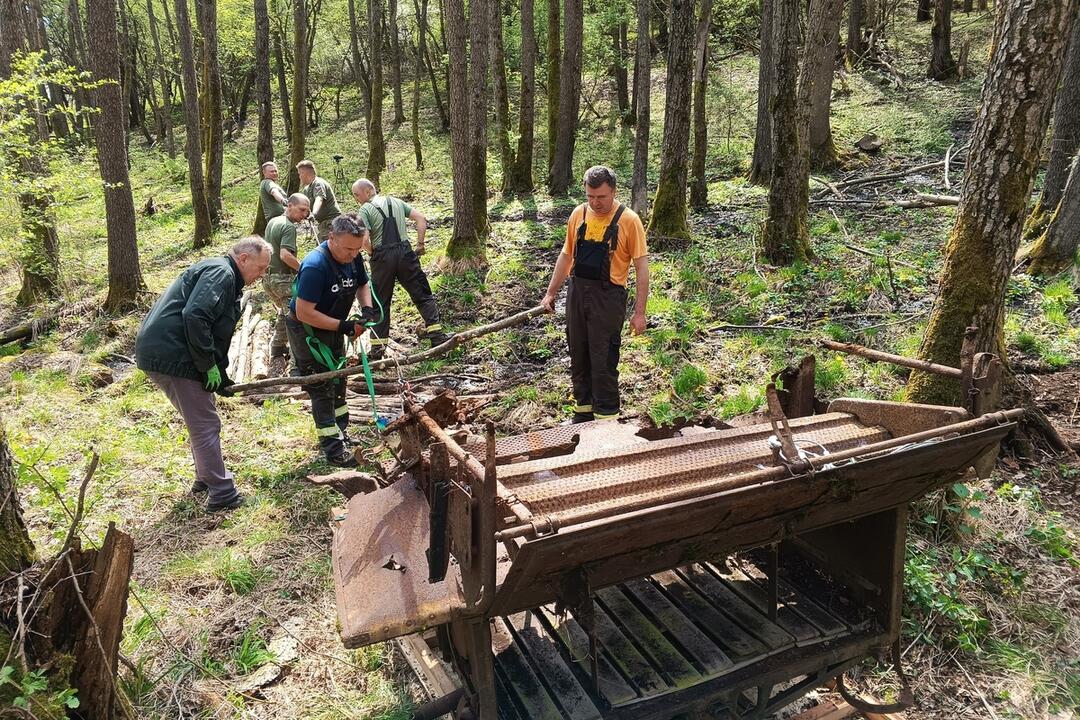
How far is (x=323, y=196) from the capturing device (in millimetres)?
9219

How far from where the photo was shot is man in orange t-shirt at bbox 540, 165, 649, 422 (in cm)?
516

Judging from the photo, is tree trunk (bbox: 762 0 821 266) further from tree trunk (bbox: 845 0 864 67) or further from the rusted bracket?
tree trunk (bbox: 845 0 864 67)

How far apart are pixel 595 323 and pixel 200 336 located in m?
2.95

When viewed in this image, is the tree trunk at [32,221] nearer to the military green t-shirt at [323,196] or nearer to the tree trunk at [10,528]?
the military green t-shirt at [323,196]

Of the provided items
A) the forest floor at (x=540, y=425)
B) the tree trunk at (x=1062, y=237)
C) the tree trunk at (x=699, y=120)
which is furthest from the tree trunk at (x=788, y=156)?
the tree trunk at (x=699, y=120)

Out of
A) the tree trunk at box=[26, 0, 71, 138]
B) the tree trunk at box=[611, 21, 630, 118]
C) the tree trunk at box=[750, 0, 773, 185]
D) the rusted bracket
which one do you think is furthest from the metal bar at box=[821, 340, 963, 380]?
the tree trunk at box=[611, 21, 630, 118]

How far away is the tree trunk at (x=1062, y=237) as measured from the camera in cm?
725

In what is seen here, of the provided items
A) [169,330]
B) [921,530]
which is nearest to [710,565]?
[921,530]

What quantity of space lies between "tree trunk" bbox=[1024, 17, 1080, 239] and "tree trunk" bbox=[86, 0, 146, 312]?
12.6 metres

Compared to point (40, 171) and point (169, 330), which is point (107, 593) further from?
point (40, 171)

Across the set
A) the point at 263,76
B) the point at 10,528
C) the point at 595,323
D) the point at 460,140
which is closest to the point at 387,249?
the point at 595,323

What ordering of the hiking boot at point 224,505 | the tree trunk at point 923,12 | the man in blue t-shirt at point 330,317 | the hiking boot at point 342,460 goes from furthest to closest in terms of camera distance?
the tree trunk at point 923,12, the hiking boot at point 342,460, the man in blue t-shirt at point 330,317, the hiking boot at point 224,505

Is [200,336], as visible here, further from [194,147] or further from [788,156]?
[194,147]

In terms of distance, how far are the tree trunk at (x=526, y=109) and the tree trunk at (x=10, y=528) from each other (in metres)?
14.6
